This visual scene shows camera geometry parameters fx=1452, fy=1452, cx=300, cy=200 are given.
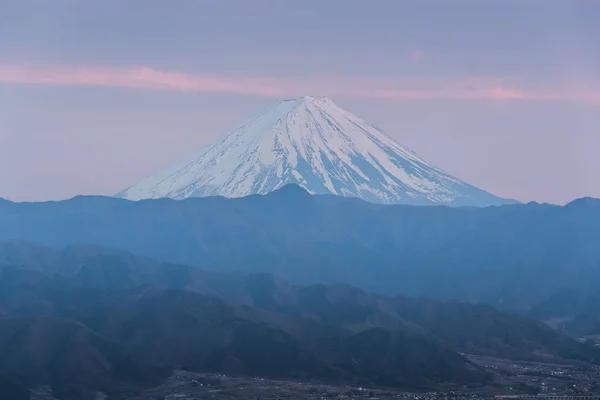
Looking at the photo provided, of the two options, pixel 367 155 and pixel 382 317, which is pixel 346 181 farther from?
pixel 382 317

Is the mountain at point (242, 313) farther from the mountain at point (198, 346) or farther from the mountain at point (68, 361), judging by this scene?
the mountain at point (68, 361)

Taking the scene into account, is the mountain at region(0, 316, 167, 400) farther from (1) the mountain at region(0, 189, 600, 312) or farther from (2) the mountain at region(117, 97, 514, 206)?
(2) the mountain at region(117, 97, 514, 206)

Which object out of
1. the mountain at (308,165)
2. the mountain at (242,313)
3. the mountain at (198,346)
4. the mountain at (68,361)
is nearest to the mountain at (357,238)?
the mountain at (308,165)

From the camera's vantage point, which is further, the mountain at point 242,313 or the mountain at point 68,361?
the mountain at point 242,313

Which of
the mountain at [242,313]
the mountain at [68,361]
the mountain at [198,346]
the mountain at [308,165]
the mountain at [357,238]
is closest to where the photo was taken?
the mountain at [68,361]

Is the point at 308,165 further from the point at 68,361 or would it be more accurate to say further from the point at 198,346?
the point at 68,361
